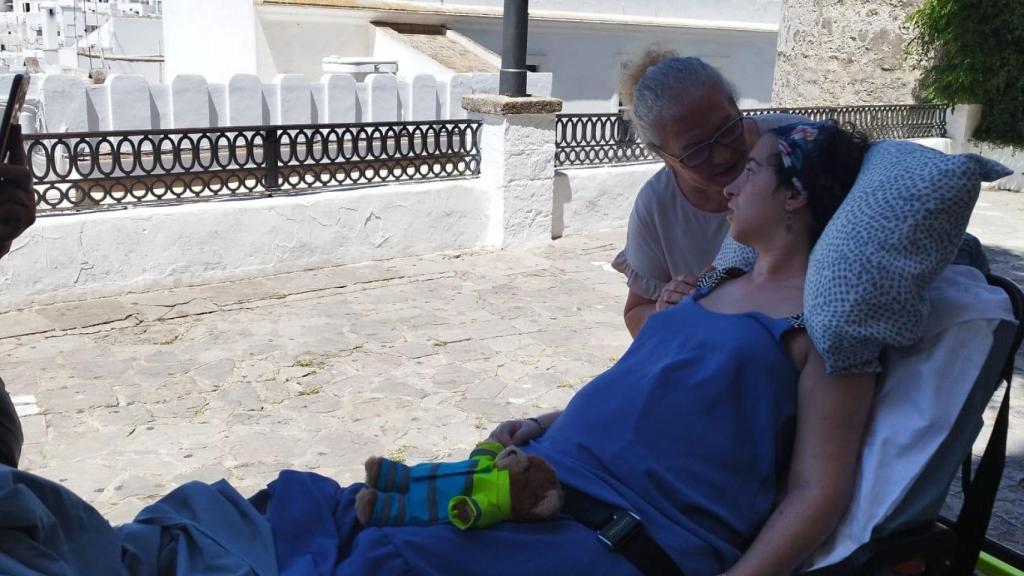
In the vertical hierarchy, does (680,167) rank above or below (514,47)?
below

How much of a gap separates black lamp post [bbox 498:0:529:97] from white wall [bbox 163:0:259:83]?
27.5 feet

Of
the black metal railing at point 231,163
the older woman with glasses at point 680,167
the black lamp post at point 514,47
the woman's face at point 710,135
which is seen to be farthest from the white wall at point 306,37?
the woman's face at point 710,135

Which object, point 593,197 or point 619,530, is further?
point 593,197

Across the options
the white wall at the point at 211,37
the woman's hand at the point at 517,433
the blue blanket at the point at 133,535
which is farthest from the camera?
the white wall at the point at 211,37

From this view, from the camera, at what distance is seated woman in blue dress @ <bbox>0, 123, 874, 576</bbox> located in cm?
180

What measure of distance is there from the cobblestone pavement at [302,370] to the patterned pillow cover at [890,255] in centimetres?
203

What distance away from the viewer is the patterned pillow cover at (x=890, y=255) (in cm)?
176

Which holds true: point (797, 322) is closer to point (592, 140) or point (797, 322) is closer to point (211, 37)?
point (592, 140)

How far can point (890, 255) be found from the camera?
5.79 ft

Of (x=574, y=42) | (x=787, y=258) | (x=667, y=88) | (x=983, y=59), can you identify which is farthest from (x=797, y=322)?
(x=574, y=42)

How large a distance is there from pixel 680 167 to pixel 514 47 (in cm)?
500

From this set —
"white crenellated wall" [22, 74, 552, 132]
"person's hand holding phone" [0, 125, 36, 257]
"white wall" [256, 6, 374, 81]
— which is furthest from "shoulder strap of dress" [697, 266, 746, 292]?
"white wall" [256, 6, 374, 81]

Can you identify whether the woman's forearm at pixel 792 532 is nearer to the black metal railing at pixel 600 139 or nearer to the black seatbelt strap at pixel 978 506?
the black seatbelt strap at pixel 978 506

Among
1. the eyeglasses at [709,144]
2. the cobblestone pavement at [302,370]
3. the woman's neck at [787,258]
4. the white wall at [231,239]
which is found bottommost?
the cobblestone pavement at [302,370]
